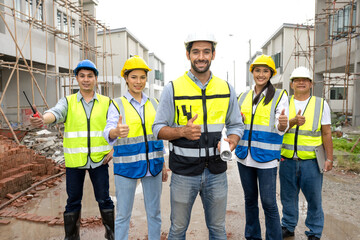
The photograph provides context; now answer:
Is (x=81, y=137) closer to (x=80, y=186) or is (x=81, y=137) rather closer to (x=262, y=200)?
(x=80, y=186)

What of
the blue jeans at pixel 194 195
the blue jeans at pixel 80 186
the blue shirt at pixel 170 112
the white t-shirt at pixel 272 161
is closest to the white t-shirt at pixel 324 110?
the white t-shirt at pixel 272 161

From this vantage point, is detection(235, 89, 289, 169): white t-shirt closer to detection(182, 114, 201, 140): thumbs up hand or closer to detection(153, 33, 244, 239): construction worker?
detection(153, 33, 244, 239): construction worker

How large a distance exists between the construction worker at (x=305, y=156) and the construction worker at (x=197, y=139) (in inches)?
49.6

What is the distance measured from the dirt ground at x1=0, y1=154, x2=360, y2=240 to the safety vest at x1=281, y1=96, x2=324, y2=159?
43.9 inches

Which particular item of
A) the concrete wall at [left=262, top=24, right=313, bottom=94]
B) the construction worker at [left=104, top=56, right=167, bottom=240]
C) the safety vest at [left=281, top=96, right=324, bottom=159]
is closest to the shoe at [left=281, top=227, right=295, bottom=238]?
the safety vest at [left=281, top=96, right=324, bottom=159]

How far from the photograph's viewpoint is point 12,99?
14.4 metres

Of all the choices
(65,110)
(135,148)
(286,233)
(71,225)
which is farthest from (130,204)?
(286,233)

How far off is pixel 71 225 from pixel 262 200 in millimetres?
2197

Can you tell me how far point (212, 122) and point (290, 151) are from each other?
146 centimetres

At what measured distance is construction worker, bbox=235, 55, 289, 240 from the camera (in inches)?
105

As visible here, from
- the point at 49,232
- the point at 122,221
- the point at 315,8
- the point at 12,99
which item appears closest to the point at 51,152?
the point at 49,232

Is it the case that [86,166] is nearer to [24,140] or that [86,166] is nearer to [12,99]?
[24,140]

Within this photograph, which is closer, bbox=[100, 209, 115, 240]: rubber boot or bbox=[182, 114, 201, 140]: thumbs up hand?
bbox=[182, 114, 201, 140]: thumbs up hand

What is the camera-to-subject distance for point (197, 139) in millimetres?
2115
